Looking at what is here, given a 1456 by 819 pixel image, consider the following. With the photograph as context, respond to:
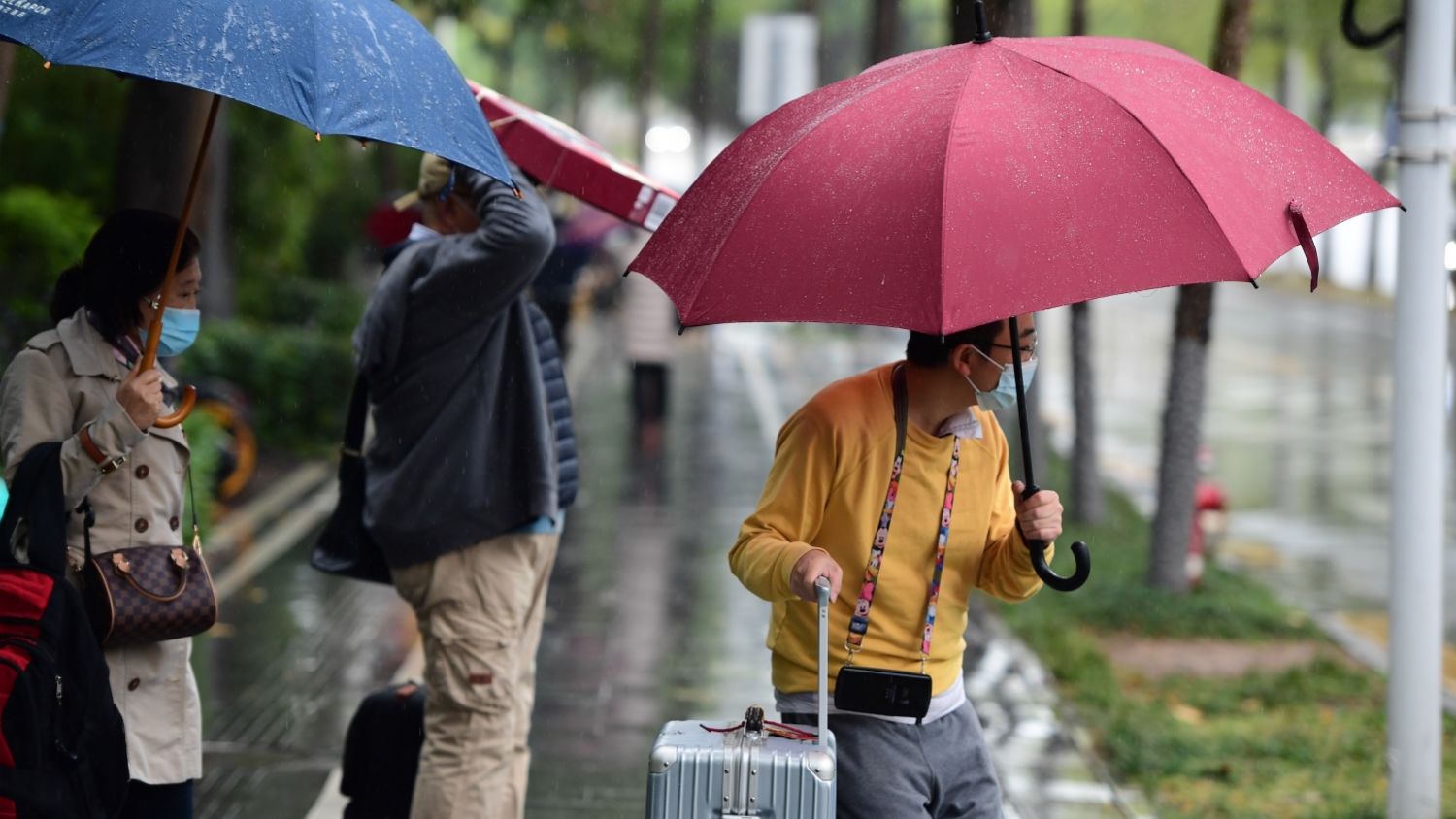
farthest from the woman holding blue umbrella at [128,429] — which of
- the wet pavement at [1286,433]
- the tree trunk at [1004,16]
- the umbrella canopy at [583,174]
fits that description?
the tree trunk at [1004,16]

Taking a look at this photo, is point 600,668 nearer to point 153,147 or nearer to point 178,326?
point 178,326

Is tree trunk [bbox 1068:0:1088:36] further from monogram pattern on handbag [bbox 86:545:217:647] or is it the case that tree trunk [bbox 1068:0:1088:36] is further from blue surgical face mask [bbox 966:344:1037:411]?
monogram pattern on handbag [bbox 86:545:217:647]

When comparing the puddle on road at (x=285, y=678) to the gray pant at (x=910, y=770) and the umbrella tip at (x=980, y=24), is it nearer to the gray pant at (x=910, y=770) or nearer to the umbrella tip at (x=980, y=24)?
the gray pant at (x=910, y=770)

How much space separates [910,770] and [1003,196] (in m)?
1.21

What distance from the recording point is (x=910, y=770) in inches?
129

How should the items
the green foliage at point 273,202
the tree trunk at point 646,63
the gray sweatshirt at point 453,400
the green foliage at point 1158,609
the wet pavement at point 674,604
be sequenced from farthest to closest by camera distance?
the tree trunk at point 646,63 < the green foliage at point 273,202 < the green foliage at point 1158,609 < the wet pavement at point 674,604 < the gray sweatshirt at point 453,400

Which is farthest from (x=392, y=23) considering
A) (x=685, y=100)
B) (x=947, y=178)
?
(x=685, y=100)

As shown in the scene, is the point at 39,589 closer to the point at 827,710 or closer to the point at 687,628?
the point at 827,710

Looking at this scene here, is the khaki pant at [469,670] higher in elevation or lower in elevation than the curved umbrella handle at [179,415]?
lower

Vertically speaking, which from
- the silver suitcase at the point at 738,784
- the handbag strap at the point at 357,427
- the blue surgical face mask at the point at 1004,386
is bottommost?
the silver suitcase at the point at 738,784

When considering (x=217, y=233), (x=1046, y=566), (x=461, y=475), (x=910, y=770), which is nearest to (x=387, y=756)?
(x=461, y=475)

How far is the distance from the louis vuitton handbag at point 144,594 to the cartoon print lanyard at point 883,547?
1.46 m

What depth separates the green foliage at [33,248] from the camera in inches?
421

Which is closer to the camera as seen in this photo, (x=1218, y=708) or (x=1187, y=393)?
(x=1218, y=708)
